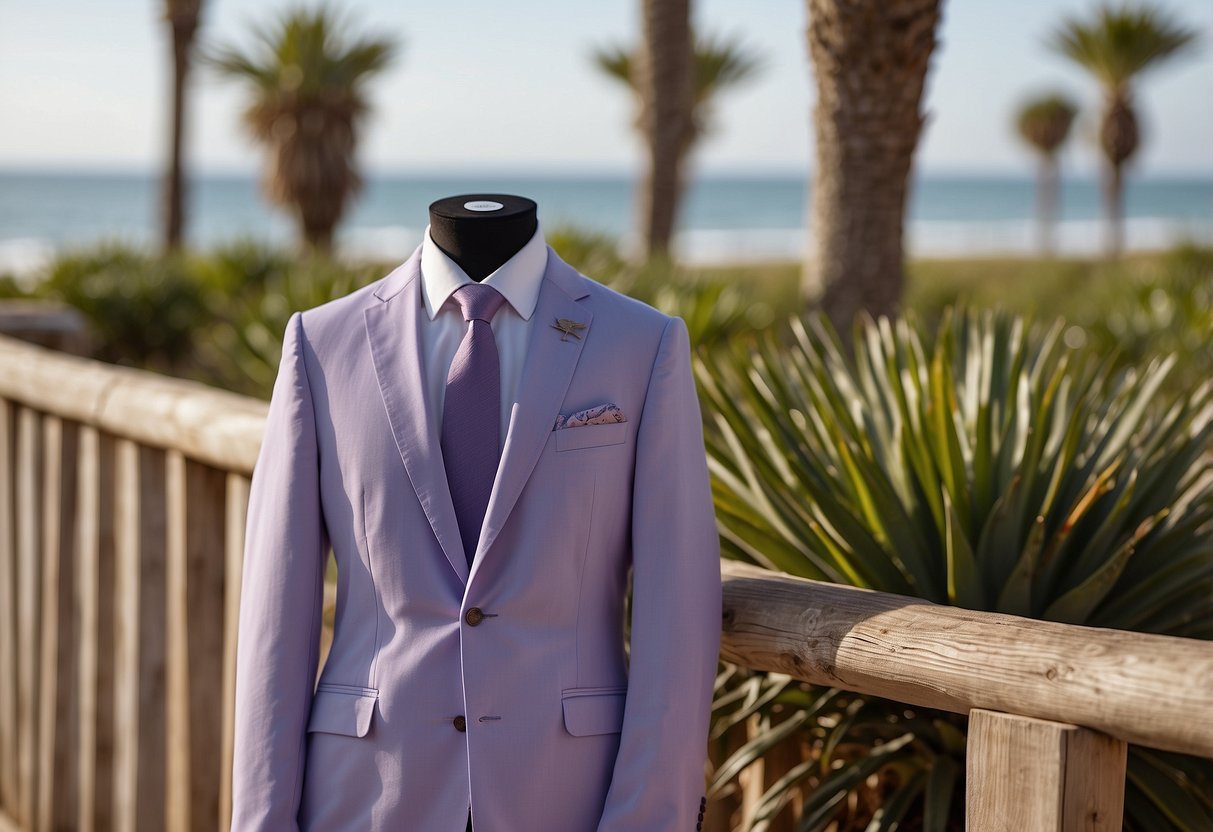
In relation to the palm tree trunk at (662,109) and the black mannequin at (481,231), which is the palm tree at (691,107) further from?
the black mannequin at (481,231)

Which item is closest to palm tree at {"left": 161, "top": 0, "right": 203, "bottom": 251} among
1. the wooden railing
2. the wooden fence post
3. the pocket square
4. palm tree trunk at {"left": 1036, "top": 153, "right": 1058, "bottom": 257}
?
the wooden railing

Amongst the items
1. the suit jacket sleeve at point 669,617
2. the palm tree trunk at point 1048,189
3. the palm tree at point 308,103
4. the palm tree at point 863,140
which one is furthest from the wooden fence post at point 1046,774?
the palm tree trunk at point 1048,189

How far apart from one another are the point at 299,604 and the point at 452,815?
371 mm

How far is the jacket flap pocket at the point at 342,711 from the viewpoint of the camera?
1682 millimetres

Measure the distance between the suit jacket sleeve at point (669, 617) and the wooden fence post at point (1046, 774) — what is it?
383mm

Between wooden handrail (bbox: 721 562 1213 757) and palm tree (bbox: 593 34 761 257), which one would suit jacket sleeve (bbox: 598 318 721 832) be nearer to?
wooden handrail (bbox: 721 562 1213 757)

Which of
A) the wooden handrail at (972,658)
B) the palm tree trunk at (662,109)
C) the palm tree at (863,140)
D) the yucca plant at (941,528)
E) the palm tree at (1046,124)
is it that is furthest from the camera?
the palm tree at (1046,124)

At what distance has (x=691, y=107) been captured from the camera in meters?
14.8

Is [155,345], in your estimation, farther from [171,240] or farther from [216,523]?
[216,523]

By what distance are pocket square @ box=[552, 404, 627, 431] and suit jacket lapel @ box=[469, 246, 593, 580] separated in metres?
0.01

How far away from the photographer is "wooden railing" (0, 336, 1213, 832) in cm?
144

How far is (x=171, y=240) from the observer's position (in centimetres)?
1689

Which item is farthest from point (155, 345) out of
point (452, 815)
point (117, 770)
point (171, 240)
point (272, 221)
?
point (272, 221)

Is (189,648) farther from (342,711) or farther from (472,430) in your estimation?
(472,430)
